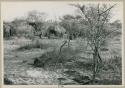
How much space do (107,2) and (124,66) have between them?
48 centimetres

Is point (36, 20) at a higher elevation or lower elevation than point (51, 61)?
higher

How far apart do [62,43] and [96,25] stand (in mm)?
282

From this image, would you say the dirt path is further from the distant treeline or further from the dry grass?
the distant treeline

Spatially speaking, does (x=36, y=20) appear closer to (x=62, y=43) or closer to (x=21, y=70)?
(x=62, y=43)

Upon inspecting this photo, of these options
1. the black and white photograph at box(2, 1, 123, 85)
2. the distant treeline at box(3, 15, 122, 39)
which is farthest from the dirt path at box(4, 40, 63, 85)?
the distant treeline at box(3, 15, 122, 39)

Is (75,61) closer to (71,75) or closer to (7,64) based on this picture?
(71,75)

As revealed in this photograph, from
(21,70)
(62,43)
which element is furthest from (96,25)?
(21,70)

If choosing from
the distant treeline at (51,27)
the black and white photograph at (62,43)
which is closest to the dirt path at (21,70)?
the black and white photograph at (62,43)

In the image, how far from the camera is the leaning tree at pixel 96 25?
7.69 feet

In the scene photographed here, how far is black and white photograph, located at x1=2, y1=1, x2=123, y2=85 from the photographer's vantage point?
2.32 m

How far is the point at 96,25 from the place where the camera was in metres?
2.36

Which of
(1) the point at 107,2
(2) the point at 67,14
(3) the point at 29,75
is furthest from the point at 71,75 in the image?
(1) the point at 107,2

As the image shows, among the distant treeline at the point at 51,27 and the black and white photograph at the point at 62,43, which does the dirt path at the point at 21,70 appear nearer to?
the black and white photograph at the point at 62,43

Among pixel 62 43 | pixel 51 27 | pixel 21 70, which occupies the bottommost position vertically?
pixel 21 70
